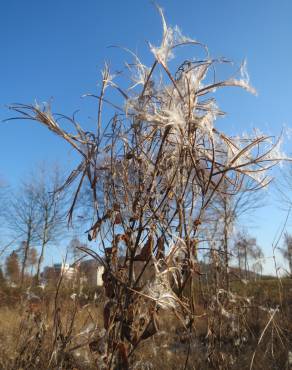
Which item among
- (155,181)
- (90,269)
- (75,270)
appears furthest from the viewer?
(90,269)

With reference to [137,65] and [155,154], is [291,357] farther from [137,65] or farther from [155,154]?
[137,65]

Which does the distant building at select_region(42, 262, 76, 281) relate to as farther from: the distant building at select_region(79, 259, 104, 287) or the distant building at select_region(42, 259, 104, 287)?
the distant building at select_region(79, 259, 104, 287)

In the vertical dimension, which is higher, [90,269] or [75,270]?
[90,269]

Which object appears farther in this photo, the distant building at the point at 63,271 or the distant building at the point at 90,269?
the distant building at the point at 90,269

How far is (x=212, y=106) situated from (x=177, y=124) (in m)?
0.26

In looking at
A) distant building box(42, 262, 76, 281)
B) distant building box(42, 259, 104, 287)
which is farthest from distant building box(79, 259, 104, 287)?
distant building box(42, 262, 76, 281)

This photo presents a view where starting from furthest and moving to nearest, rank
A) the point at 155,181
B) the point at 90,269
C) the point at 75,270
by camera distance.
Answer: the point at 90,269 < the point at 75,270 < the point at 155,181

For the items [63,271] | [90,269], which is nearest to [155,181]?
[63,271]

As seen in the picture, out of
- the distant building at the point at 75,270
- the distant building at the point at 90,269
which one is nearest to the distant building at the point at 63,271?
the distant building at the point at 75,270

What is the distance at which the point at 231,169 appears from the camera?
4.14ft

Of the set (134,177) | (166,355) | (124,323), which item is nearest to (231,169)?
(134,177)

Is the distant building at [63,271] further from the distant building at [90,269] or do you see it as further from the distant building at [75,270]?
the distant building at [90,269]

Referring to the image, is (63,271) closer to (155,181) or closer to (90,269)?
(155,181)

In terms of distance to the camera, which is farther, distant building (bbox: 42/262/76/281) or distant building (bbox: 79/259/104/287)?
distant building (bbox: 79/259/104/287)
